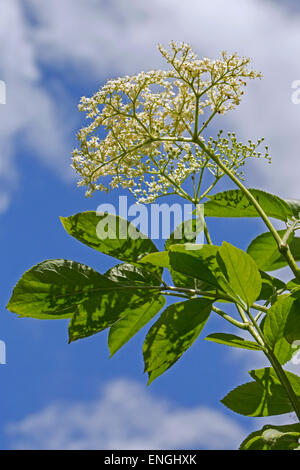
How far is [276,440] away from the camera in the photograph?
1.42m

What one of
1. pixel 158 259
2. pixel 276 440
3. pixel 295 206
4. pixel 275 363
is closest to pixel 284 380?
pixel 275 363

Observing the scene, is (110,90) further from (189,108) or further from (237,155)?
(237,155)

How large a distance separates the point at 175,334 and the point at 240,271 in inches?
10.8

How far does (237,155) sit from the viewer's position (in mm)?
2008

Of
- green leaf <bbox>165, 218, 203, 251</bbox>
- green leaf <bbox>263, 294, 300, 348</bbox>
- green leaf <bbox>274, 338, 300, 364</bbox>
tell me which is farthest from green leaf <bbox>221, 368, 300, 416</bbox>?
green leaf <bbox>165, 218, 203, 251</bbox>

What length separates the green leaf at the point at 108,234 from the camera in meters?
1.58

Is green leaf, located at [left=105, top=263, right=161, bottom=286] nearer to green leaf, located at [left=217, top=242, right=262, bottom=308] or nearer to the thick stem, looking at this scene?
green leaf, located at [left=217, top=242, right=262, bottom=308]

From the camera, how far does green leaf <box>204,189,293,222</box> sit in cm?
169

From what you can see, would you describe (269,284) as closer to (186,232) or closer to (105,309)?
(186,232)

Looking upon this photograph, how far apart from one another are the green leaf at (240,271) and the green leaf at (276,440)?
1.18ft

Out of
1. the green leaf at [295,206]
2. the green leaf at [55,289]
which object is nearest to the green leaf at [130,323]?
the green leaf at [55,289]
